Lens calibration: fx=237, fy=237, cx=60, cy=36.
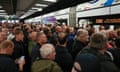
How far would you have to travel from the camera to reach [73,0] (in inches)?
512

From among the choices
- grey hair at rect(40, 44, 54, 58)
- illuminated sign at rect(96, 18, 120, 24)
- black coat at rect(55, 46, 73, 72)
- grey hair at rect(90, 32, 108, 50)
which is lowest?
black coat at rect(55, 46, 73, 72)

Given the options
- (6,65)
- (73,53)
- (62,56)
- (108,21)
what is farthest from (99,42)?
(108,21)

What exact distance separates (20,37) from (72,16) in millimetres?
10103

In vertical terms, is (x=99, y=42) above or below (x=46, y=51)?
above

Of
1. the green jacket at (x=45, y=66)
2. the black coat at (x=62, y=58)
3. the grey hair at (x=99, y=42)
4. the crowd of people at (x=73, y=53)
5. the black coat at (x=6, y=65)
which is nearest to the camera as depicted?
the crowd of people at (x=73, y=53)

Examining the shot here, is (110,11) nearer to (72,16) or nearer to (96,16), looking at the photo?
(96,16)

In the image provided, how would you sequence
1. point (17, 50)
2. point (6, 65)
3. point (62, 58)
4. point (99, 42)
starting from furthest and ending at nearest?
point (17, 50) → point (62, 58) → point (6, 65) → point (99, 42)

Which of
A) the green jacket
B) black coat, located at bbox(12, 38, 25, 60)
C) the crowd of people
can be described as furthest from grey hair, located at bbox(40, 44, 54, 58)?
black coat, located at bbox(12, 38, 25, 60)

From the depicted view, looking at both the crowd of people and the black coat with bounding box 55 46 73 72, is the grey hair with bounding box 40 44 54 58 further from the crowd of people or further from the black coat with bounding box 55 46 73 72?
the black coat with bounding box 55 46 73 72

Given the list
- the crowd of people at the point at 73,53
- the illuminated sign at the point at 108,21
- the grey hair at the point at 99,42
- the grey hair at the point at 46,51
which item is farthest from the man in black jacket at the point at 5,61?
the illuminated sign at the point at 108,21

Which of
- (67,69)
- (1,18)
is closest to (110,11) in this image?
(67,69)

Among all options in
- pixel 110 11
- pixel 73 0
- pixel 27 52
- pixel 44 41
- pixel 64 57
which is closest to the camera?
pixel 64 57

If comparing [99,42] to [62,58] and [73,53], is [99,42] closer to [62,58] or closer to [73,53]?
[62,58]

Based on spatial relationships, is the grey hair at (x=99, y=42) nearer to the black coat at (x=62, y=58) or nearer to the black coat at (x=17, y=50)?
the black coat at (x=62, y=58)
